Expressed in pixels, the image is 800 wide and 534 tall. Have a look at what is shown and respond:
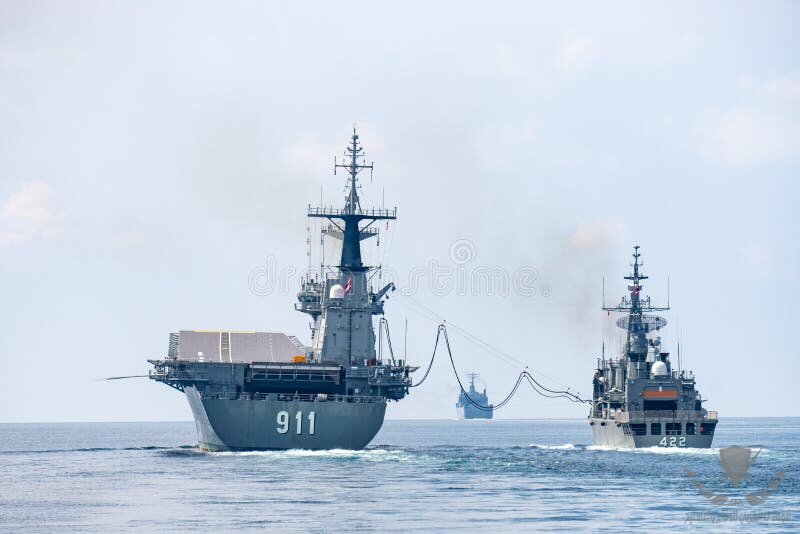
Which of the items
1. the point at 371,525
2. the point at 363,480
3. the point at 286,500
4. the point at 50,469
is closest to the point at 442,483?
the point at 363,480

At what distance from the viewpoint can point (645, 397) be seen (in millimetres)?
95688

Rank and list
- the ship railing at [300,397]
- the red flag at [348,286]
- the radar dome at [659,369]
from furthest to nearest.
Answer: the radar dome at [659,369]
the red flag at [348,286]
the ship railing at [300,397]

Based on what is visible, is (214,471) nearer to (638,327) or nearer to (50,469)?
(50,469)

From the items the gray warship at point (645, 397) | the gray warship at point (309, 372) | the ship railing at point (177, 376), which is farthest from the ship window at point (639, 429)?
the ship railing at point (177, 376)

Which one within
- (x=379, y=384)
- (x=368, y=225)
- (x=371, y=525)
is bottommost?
(x=371, y=525)

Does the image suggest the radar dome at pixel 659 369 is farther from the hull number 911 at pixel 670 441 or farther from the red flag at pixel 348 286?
the red flag at pixel 348 286

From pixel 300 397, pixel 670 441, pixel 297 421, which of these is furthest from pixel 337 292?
pixel 670 441

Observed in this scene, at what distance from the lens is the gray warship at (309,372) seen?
8381 centimetres

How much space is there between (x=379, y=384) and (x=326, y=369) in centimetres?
385

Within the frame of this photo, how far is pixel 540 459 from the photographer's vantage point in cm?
9006

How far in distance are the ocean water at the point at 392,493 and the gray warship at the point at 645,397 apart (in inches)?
118
